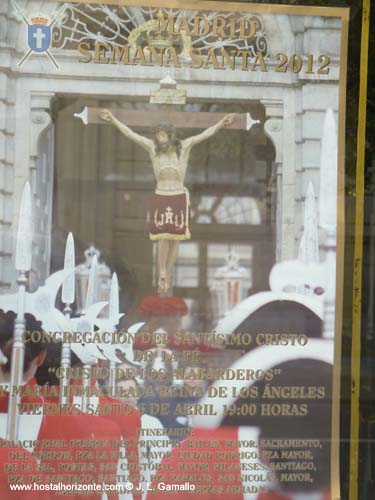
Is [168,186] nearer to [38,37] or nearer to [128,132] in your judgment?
[128,132]

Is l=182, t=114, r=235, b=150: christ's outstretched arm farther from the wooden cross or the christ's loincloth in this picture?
the christ's loincloth

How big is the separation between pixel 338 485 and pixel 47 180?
2.01m

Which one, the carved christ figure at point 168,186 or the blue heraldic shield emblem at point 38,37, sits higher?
the blue heraldic shield emblem at point 38,37

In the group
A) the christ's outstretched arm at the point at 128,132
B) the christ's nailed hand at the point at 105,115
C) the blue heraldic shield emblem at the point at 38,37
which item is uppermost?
the blue heraldic shield emblem at the point at 38,37

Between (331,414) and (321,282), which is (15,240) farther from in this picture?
(331,414)

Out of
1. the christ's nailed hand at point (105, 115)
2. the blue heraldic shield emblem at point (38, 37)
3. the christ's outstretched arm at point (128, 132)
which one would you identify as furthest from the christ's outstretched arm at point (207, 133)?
the blue heraldic shield emblem at point (38, 37)

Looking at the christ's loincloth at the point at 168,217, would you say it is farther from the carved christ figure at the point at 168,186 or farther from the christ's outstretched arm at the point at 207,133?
the christ's outstretched arm at the point at 207,133

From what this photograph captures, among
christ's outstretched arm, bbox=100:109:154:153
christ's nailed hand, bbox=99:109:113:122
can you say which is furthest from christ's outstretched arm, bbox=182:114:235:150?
christ's nailed hand, bbox=99:109:113:122

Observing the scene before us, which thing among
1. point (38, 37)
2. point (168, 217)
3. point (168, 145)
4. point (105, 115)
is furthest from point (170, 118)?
point (38, 37)

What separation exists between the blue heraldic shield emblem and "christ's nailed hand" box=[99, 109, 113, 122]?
390 mm

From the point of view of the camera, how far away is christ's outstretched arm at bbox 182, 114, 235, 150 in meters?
3.61

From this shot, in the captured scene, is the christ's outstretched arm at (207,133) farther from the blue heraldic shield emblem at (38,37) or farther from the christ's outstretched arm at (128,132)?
the blue heraldic shield emblem at (38,37)

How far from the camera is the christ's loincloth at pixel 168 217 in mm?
3574

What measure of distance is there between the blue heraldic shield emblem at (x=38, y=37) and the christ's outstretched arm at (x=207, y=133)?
2.60ft
